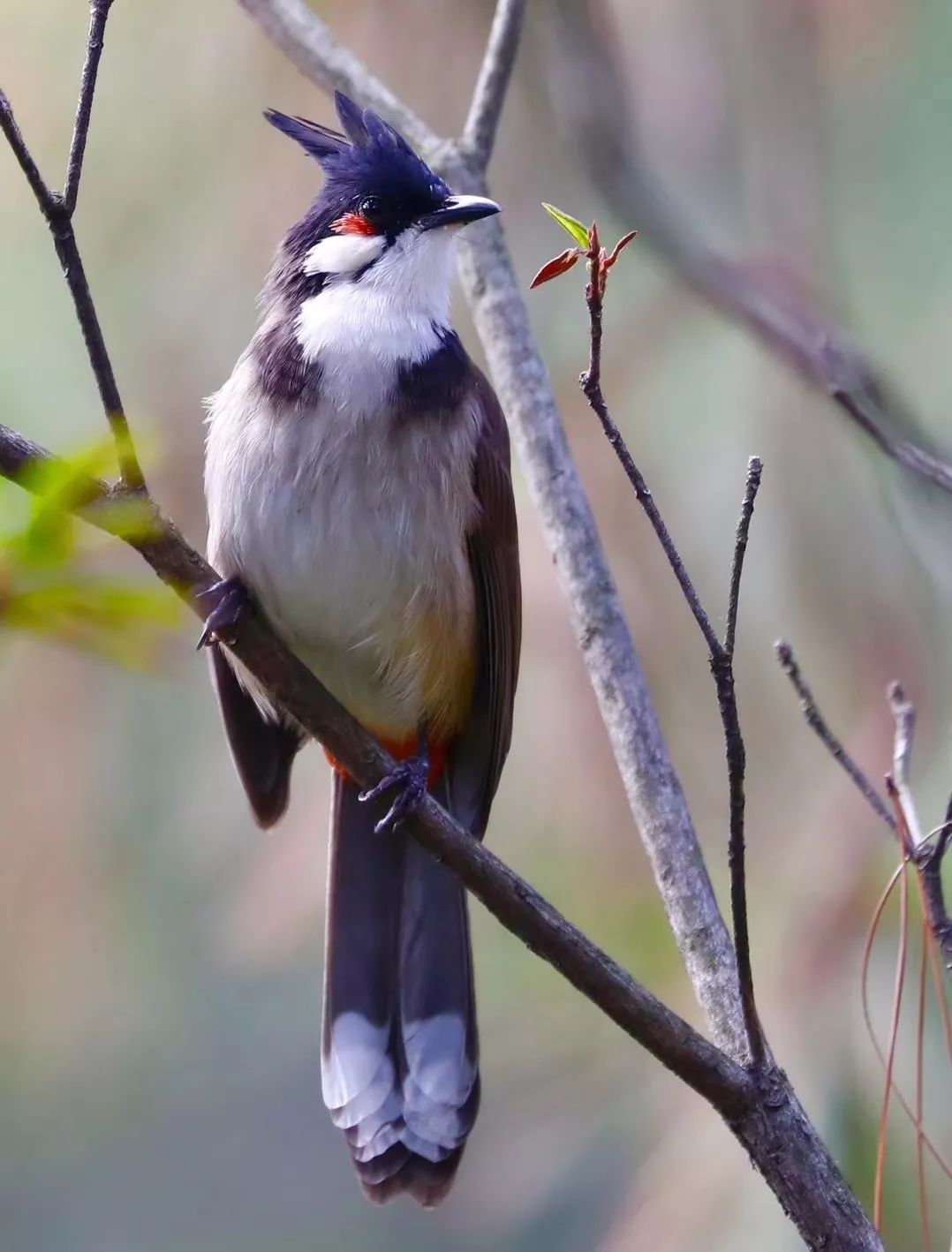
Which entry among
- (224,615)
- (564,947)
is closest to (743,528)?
(564,947)

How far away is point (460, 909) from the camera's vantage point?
2.50 metres

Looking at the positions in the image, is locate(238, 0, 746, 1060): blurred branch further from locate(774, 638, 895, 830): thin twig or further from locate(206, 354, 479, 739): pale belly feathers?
locate(774, 638, 895, 830): thin twig

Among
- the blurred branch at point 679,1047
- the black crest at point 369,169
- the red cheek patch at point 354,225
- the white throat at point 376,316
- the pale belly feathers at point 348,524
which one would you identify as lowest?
the blurred branch at point 679,1047

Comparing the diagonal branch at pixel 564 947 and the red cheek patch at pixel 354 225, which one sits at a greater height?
the red cheek patch at pixel 354 225

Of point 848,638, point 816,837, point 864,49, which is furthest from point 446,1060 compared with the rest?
point 864,49

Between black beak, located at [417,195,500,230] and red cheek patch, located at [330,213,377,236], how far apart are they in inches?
3.1

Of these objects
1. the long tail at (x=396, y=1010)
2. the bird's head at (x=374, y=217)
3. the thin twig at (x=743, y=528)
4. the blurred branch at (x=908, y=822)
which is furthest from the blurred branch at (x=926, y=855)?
the bird's head at (x=374, y=217)

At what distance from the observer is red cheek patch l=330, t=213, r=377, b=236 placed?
2.39 m

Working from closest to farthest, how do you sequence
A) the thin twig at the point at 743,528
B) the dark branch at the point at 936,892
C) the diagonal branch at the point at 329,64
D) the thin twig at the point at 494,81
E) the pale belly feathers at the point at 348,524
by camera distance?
the thin twig at the point at 743,528 → the dark branch at the point at 936,892 → the pale belly feathers at the point at 348,524 → the thin twig at the point at 494,81 → the diagonal branch at the point at 329,64

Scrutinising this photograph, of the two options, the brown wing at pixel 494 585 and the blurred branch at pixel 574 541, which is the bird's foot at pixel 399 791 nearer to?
the blurred branch at pixel 574 541

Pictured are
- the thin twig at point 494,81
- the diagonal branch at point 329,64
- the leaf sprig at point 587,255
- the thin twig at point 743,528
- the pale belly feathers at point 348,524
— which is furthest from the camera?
the diagonal branch at point 329,64

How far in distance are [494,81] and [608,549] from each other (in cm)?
97

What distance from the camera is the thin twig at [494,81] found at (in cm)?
252

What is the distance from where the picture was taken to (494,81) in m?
2.59
